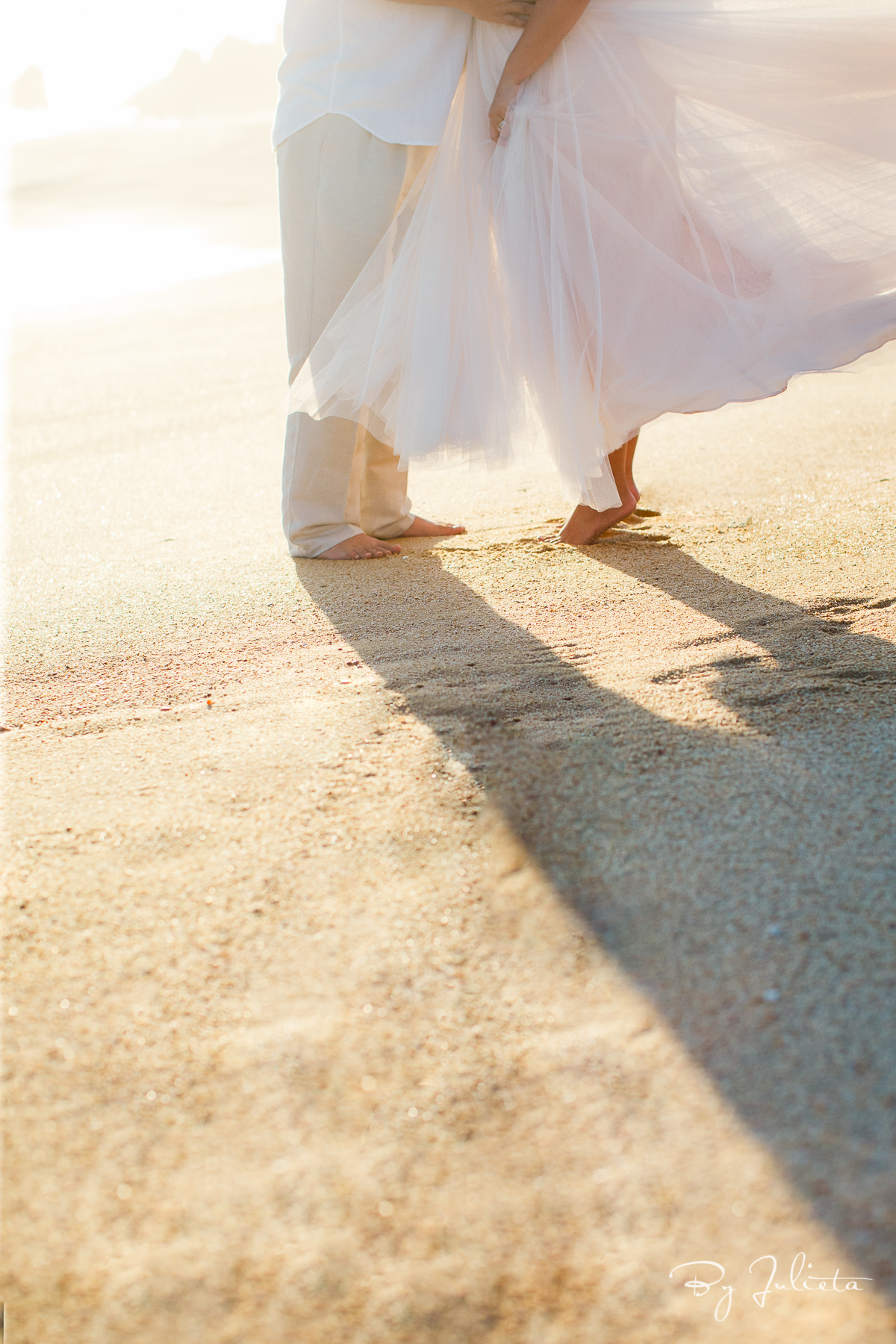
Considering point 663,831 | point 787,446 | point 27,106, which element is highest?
point 27,106

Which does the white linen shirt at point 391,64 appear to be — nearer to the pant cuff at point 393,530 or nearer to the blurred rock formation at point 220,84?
the pant cuff at point 393,530

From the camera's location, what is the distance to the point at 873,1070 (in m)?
0.94

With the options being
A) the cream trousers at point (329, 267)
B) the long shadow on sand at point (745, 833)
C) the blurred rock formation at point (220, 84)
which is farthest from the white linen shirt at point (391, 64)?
the blurred rock formation at point (220, 84)

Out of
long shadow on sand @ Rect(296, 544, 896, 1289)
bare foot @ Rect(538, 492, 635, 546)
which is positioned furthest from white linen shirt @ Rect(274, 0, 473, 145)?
long shadow on sand @ Rect(296, 544, 896, 1289)

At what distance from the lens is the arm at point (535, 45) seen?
1.95m

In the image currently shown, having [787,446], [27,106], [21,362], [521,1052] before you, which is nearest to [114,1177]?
[521,1052]

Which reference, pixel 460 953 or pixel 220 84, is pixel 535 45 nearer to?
pixel 460 953

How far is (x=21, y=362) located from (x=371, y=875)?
14.7ft

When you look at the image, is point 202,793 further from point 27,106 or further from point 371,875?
point 27,106

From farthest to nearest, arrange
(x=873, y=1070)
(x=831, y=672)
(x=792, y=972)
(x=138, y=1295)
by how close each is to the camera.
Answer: (x=831, y=672) < (x=792, y=972) < (x=873, y=1070) < (x=138, y=1295)

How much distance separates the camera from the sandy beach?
82 cm

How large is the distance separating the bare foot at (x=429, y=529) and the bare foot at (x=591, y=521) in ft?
1.10

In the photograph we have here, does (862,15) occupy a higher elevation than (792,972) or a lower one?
higher

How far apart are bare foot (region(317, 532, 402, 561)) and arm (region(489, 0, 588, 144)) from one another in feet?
3.01
